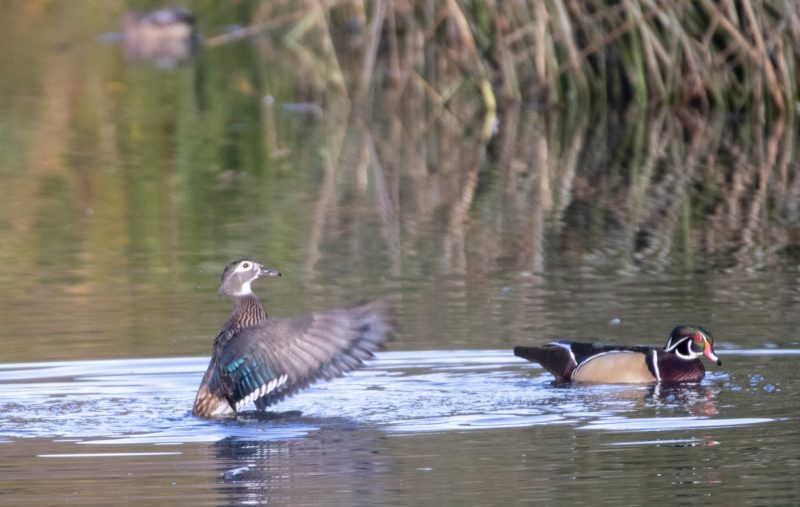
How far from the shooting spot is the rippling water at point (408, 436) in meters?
6.48

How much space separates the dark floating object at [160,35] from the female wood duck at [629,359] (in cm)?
2040

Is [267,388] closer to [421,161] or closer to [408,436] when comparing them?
[408,436]

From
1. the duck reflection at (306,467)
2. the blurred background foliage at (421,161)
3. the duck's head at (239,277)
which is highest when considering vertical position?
the blurred background foliage at (421,161)

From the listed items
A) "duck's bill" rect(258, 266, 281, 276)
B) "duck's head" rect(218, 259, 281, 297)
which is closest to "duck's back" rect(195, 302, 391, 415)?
"duck's head" rect(218, 259, 281, 297)

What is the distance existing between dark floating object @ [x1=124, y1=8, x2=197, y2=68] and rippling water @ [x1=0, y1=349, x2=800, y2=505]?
20255 millimetres

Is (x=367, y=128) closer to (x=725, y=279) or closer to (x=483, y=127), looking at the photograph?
(x=483, y=127)

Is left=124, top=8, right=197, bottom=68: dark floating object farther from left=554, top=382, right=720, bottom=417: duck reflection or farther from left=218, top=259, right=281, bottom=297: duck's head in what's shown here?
left=554, top=382, right=720, bottom=417: duck reflection

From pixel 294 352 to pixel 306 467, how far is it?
1.00 metres

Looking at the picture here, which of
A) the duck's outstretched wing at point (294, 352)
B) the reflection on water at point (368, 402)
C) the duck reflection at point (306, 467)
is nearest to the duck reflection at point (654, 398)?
the reflection on water at point (368, 402)

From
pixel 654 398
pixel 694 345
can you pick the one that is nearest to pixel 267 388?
pixel 654 398

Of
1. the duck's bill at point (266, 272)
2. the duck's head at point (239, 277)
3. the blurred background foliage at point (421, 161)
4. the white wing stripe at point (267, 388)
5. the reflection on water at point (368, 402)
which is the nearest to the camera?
the reflection on water at point (368, 402)

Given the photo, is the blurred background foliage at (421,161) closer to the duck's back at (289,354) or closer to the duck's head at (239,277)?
the duck's head at (239,277)

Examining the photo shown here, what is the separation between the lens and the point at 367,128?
1967 cm

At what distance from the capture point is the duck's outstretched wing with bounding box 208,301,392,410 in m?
7.69
